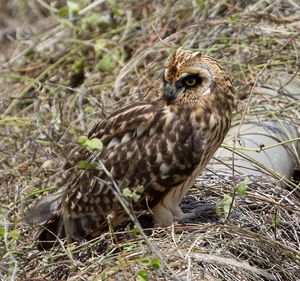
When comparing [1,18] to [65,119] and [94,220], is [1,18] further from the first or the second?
[94,220]

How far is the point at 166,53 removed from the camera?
24.8 feet

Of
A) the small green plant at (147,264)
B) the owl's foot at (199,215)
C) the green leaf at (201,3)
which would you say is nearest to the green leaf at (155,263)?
the small green plant at (147,264)

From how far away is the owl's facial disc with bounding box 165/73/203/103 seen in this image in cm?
532

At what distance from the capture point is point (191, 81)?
17.6 ft

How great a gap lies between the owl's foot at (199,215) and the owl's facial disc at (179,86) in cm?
63

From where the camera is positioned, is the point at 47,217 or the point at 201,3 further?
the point at 201,3

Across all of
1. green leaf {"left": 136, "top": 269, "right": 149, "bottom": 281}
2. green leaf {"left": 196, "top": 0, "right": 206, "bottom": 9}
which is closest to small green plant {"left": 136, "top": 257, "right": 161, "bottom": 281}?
green leaf {"left": 136, "top": 269, "right": 149, "bottom": 281}

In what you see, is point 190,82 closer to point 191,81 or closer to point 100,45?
point 191,81

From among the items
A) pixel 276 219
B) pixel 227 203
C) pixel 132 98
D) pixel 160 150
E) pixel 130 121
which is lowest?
pixel 132 98

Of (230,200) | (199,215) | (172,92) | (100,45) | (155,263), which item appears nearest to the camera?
(155,263)

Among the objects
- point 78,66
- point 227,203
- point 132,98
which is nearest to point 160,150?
point 227,203

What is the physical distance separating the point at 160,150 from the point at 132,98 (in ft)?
5.54

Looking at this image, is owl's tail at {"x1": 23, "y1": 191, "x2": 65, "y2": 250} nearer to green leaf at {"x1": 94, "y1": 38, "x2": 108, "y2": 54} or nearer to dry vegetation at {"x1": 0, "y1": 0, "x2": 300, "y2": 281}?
dry vegetation at {"x1": 0, "y1": 0, "x2": 300, "y2": 281}

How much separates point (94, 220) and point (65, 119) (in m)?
2.02
